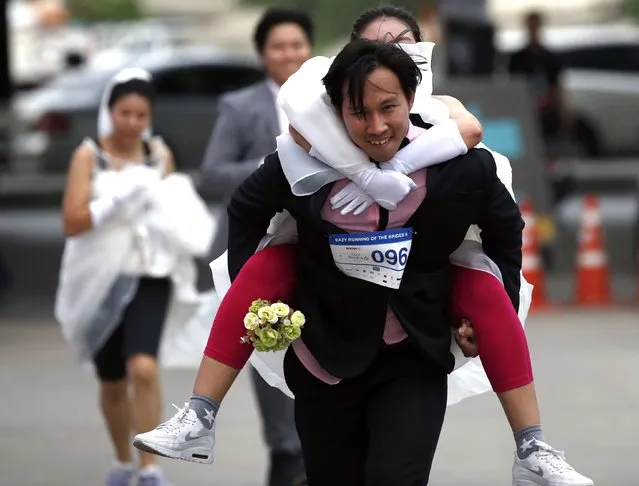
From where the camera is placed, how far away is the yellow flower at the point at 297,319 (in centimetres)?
409

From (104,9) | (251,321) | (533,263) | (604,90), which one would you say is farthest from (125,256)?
(104,9)

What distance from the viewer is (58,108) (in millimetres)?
18391

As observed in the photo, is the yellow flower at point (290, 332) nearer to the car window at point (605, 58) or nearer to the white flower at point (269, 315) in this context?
the white flower at point (269, 315)

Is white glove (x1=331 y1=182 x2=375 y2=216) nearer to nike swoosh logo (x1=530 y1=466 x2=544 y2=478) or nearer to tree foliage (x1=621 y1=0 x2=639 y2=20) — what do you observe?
nike swoosh logo (x1=530 y1=466 x2=544 y2=478)

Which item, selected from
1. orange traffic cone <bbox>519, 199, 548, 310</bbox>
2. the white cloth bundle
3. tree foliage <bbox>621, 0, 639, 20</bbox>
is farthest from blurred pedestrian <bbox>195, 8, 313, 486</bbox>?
tree foliage <bbox>621, 0, 639, 20</bbox>

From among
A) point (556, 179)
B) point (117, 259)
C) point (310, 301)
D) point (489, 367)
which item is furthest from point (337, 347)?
point (556, 179)

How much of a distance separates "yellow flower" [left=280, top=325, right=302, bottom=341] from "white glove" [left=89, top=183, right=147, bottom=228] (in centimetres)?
232

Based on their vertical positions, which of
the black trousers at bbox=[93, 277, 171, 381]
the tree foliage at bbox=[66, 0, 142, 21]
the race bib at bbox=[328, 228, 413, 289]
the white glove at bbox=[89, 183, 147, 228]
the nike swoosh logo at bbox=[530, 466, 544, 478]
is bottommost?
the nike swoosh logo at bbox=[530, 466, 544, 478]

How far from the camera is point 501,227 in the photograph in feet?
13.6

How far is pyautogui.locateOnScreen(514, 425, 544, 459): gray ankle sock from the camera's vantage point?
414 cm

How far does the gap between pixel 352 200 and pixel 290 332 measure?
0.38 m

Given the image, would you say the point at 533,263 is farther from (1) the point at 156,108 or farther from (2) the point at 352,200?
(1) the point at 156,108

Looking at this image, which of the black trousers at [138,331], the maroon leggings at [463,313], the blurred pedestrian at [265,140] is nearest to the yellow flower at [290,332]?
the maroon leggings at [463,313]

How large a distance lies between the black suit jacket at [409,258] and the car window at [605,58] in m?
18.0
